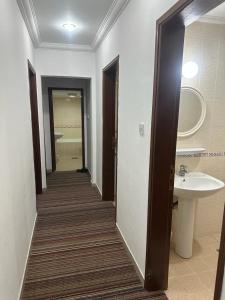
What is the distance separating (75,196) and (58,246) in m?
1.36

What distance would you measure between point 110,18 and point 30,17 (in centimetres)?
87

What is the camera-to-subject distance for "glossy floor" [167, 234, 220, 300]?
1821 mm

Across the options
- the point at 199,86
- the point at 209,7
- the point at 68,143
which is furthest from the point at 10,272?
the point at 68,143

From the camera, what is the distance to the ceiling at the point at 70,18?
2.17 m

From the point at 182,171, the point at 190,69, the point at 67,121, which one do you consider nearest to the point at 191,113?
the point at 190,69

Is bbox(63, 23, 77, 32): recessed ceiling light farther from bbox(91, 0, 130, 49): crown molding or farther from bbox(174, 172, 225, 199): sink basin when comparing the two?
bbox(174, 172, 225, 199): sink basin

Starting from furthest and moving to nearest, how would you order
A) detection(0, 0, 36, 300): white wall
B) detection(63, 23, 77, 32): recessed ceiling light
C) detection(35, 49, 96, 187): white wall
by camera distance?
detection(35, 49, 96, 187): white wall
detection(63, 23, 77, 32): recessed ceiling light
detection(0, 0, 36, 300): white wall

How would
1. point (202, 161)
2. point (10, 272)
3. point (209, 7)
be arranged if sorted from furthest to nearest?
point (202, 161), point (10, 272), point (209, 7)

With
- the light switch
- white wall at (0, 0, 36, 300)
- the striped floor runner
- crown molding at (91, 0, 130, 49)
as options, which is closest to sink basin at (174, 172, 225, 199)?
the light switch

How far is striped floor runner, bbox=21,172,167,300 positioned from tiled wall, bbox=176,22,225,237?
1056 millimetres

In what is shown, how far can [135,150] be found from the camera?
1.99 meters

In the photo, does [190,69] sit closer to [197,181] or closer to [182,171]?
[182,171]

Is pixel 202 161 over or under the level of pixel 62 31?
under

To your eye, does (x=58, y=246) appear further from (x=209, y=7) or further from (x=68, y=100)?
(x=68, y=100)
